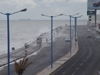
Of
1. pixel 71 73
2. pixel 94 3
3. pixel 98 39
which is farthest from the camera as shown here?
pixel 94 3

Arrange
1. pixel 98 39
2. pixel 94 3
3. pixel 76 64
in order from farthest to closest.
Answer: pixel 94 3 → pixel 98 39 → pixel 76 64

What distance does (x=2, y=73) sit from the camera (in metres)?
40.7

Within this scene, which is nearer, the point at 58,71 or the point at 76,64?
the point at 58,71

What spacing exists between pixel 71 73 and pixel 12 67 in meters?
12.9

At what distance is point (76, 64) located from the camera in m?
47.4

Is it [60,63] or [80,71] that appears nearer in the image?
[80,71]

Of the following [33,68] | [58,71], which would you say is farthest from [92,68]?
[33,68]

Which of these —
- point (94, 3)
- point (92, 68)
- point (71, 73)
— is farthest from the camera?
point (94, 3)

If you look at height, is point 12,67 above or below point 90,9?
below

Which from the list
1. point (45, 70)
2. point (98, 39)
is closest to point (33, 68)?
point (45, 70)

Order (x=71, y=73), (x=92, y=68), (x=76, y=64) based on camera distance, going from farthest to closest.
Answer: (x=76, y=64)
(x=92, y=68)
(x=71, y=73)

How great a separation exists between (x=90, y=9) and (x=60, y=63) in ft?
251

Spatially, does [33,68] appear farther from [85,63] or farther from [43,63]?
[85,63]

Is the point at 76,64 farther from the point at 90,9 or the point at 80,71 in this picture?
the point at 90,9
